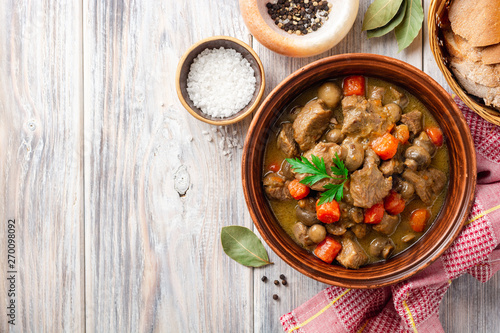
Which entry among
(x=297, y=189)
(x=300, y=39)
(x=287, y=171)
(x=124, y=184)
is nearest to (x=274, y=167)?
(x=287, y=171)

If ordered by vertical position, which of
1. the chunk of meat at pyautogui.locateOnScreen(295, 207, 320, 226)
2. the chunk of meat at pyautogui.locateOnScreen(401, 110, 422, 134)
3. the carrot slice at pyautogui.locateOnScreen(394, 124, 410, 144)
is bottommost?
the chunk of meat at pyautogui.locateOnScreen(295, 207, 320, 226)

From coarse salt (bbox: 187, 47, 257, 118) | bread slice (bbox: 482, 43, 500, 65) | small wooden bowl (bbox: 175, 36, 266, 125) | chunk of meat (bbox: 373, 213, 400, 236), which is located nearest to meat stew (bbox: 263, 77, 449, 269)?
chunk of meat (bbox: 373, 213, 400, 236)

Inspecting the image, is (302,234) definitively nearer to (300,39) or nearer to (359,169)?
(359,169)

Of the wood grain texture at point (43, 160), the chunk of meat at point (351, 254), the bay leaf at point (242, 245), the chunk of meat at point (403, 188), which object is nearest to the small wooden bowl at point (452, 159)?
the chunk of meat at point (351, 254)

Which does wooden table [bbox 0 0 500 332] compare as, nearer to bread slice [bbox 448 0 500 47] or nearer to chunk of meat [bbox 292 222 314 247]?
chunk of meat [bbox 292 222 314 247]

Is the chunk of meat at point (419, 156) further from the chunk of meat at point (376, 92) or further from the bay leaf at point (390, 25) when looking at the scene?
the bay leaf at point (390, 25)
